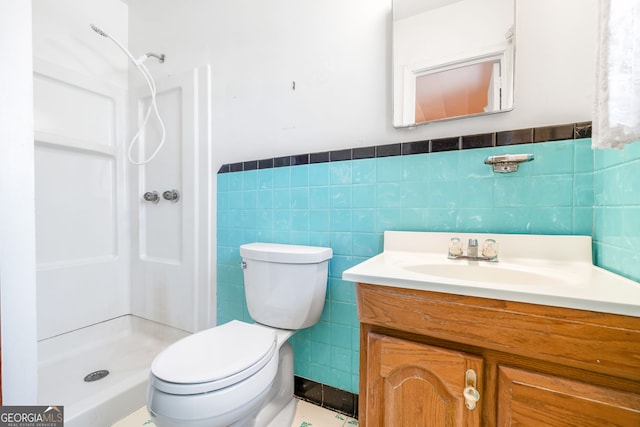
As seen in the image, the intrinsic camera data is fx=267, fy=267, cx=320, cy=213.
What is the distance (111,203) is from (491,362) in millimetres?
2218

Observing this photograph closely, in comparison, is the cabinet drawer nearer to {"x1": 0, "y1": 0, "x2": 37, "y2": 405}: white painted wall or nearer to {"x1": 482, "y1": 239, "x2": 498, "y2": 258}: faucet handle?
{"x1": 482, "y1": 239, "x2": 498, "y2": 258}: faucet handle

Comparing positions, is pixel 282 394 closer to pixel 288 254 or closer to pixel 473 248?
pixel 288 254

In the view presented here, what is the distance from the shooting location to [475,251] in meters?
0.89

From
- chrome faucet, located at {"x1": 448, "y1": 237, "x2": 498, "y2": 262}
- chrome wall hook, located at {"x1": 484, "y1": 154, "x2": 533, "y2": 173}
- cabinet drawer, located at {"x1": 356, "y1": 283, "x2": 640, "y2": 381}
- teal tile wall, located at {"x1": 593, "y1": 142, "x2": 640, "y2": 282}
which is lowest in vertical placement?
cabinet drawer, located at {"x1": 356, "y1": 283, "x2": 640, "y2": 381}

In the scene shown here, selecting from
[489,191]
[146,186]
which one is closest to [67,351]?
[146,186]

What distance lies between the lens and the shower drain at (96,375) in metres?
1.37

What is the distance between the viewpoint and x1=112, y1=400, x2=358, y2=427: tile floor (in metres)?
1.16

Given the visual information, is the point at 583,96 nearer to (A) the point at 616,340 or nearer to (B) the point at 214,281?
(A) the point at 616,340

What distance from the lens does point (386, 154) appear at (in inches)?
43.8

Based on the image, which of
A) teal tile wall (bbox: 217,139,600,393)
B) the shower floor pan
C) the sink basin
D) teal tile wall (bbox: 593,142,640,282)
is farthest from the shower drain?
teal tile wall (bbox: 593,142,640,282)

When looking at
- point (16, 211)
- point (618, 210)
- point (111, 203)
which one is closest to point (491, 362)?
point (618, 210)

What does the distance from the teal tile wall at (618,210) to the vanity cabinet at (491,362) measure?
27 centimetres

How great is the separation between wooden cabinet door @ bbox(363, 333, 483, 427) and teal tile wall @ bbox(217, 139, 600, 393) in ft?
1.48

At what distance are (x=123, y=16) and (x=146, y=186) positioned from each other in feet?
3.95
